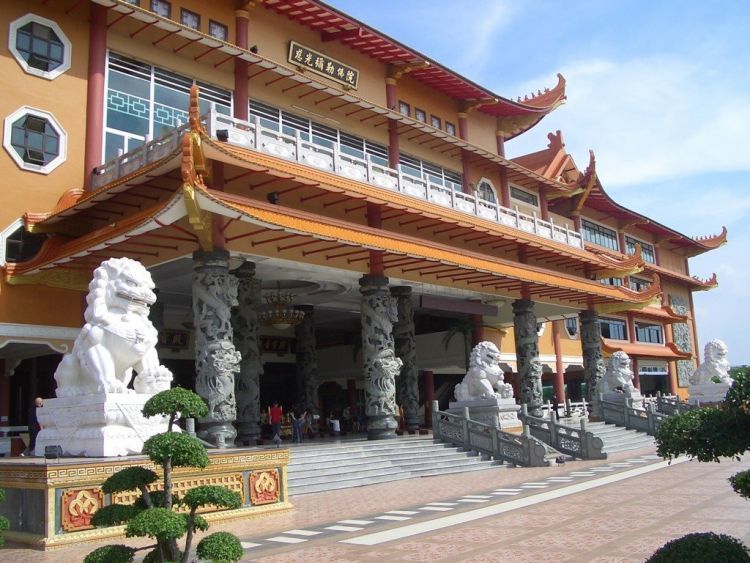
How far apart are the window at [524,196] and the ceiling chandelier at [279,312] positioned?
1278 cm

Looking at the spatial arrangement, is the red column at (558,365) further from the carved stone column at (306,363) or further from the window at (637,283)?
the carved stone column at (306,363)

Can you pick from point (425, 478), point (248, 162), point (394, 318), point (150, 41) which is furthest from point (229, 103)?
point (425, 478)

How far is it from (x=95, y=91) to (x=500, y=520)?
541 inches

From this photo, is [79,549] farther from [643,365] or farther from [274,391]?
[643,365]

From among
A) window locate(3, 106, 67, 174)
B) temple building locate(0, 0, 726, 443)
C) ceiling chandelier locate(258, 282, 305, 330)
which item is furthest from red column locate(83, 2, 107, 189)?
ceiling chandelier locate(258, 282, 305, 330)

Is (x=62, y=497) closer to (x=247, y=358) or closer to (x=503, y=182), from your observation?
(x=247, y=358)

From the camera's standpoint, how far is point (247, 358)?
17219 mm

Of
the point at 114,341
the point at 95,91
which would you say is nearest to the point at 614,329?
the point at 95,91

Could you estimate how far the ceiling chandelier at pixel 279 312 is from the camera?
20.4 meters

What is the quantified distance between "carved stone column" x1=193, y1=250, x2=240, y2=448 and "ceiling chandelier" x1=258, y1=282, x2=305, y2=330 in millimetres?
5465

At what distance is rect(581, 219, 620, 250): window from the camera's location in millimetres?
37438

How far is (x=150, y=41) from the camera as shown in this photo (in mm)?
17922

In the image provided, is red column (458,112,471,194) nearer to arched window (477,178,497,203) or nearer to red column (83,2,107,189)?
arched window (477,178,497,203)

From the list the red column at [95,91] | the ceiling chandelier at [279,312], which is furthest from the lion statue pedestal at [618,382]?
the red column at [95,91]
